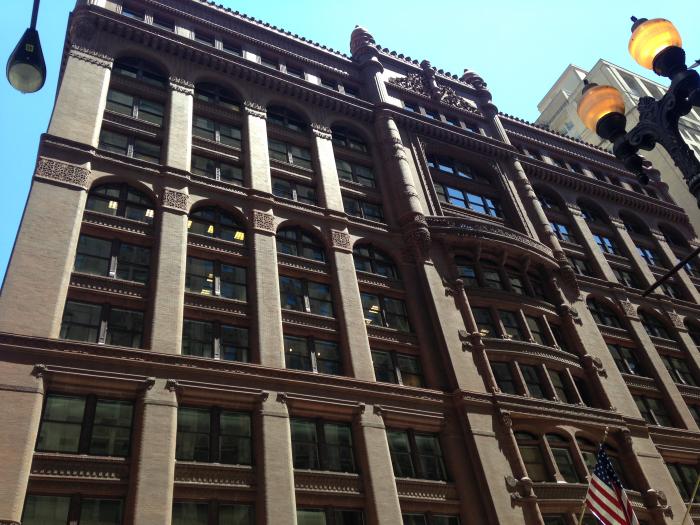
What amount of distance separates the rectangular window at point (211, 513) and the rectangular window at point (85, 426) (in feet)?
8.26

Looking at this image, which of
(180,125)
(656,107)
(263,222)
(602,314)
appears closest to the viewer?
(656,107)

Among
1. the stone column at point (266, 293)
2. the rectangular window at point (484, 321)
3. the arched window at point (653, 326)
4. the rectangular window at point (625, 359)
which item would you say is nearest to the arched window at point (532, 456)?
the rectangular window at point (484, 321)

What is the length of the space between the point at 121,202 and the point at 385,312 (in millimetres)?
13374

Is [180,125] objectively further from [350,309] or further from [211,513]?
[211,513]

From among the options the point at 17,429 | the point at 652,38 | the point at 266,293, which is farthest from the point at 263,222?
the point at 652,38

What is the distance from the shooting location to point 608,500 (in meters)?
19.5

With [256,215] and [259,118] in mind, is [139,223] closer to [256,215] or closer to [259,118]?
[256,215]

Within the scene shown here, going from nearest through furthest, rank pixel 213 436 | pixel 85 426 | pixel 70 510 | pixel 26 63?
pixel 26 63, pixel 70 510, pixel 85 426, pixel 213 436

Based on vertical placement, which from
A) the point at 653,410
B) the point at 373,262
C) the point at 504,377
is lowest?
the point at 653,410

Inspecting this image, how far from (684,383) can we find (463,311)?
17646mm

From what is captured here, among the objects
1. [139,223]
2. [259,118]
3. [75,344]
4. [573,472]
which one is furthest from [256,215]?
[573,472]

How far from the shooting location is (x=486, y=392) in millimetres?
26875

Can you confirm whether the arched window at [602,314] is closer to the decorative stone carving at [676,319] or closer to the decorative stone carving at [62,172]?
the decorative stone carving at [676,319]

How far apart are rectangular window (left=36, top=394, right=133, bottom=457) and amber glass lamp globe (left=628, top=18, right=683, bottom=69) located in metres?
17.9
